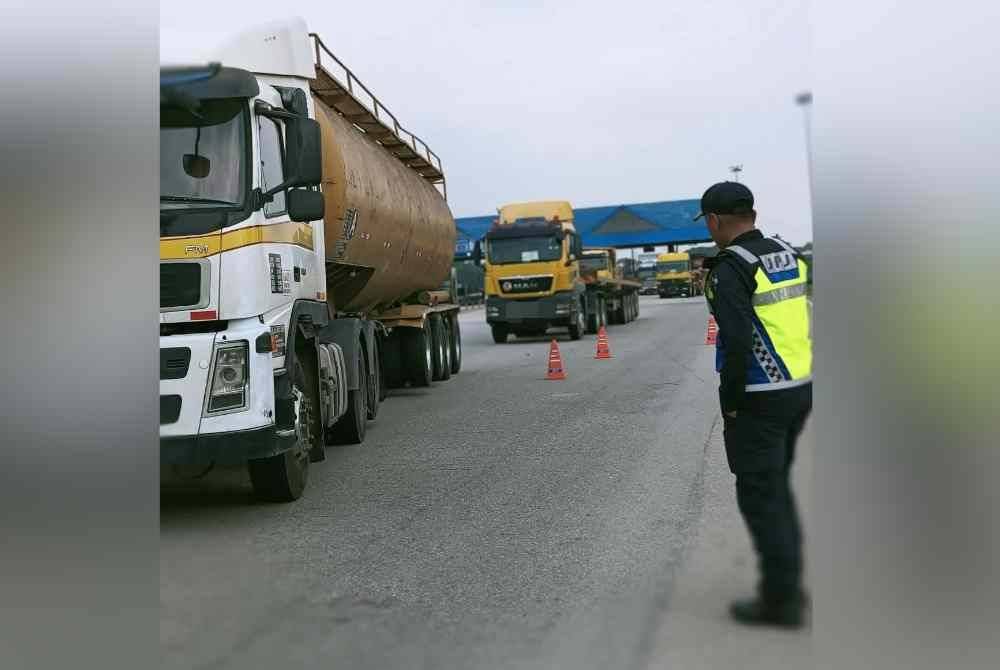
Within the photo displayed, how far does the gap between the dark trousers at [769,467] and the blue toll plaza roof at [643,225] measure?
0.92 m

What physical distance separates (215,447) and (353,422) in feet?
11.9

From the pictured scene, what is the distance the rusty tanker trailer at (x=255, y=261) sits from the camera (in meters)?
5.67

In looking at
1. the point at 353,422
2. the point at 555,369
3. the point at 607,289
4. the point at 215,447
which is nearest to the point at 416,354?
the point at 555,369

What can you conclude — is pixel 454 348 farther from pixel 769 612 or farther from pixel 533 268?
pixel 769 612

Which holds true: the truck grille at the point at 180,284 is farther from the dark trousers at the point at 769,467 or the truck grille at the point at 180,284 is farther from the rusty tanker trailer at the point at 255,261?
the dark trousers at the point at 769,467

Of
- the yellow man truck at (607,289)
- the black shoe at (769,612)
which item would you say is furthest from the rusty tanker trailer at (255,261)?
the yellow man truck at (607,289)

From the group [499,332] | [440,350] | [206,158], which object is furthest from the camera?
[499,332]

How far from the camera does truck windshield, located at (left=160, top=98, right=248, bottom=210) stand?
5.84 metres

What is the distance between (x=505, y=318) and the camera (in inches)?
961

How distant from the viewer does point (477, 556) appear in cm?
527
